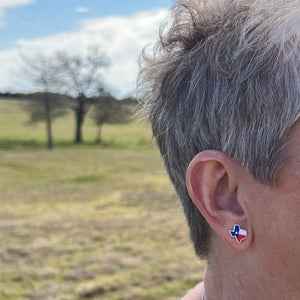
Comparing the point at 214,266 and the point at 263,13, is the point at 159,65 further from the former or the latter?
the point at 214,266

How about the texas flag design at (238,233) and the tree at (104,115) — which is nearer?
the texas flag design at (238,233)

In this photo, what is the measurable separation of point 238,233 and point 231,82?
14.7 inches

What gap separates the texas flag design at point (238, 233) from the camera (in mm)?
1042

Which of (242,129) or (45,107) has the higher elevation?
(242,129)

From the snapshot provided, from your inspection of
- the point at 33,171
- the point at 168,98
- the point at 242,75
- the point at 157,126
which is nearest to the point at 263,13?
the point at 242,75

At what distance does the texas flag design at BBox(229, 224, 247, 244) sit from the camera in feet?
3.42

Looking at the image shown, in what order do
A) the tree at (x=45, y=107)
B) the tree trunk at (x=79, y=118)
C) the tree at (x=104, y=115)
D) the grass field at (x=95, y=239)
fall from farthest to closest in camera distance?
the tree trunk at (x=79, y=118)
the tree at (x=104, y=115)
the tree at (x=45, y=107)
the grass field at (x=95, y=239)

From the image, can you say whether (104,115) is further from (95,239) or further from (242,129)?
(242,129)

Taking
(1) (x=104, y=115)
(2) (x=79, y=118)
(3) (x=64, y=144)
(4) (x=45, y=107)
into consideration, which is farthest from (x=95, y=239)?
(2) (x=79, y=118)

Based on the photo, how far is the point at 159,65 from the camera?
1262mm

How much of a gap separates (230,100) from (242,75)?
2.5 inches

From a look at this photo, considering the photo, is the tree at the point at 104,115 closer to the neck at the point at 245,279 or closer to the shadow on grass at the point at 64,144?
the shadow on grass at the point at 64,144

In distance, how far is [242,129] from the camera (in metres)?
0.99

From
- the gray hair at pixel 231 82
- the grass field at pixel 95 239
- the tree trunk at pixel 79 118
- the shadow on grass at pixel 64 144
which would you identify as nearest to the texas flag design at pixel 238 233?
the gray hair at pixel 231 82
